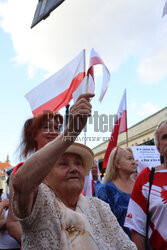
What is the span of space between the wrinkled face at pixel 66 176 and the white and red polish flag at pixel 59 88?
2.47 meters

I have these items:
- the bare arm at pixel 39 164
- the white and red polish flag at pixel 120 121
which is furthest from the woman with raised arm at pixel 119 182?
the bare arm at pixel 39 164

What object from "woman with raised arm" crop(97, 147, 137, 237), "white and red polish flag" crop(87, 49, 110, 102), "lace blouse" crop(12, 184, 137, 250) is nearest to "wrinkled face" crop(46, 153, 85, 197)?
"lace blouse" crop(12, 184, 137, 250)

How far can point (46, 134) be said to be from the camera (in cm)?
210

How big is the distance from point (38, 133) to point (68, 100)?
2147 millimetres

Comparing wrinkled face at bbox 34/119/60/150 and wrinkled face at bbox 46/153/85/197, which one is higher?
wrinkled face at bbox 34/119/60/150

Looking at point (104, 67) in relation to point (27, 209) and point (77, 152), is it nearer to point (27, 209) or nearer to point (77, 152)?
point (77, 152)

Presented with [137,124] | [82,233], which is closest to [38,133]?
[82,233]

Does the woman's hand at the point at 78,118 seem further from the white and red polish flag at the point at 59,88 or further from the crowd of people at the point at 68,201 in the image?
the white and red polish flag at the point at 59,88

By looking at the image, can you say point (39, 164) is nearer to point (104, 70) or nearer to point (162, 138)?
point (162, 138)

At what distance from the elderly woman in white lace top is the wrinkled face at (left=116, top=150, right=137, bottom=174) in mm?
1740

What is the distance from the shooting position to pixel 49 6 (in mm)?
4387

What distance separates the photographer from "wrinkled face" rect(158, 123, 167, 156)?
91.8 inches

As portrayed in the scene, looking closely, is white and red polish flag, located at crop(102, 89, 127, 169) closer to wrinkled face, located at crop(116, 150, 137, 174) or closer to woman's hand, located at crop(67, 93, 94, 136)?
wrinkled face, located at crop(116, 150, 137, 174)

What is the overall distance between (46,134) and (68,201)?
673mm
